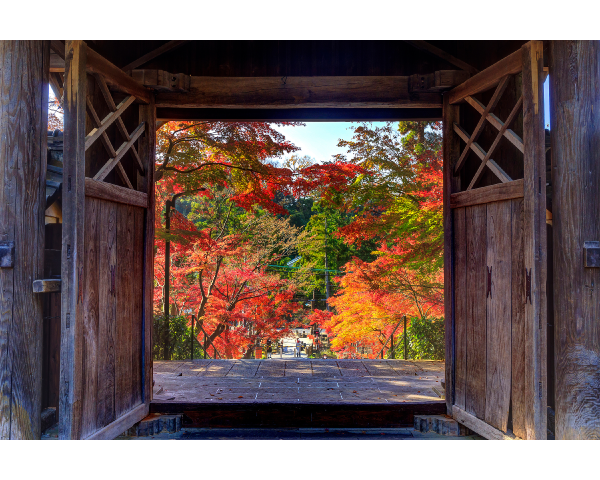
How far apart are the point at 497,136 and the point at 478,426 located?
228 centimetres

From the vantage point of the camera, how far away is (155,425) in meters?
3.49

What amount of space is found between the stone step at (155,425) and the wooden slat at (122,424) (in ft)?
0.21

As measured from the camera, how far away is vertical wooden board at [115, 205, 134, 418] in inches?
125

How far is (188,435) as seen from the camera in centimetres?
350

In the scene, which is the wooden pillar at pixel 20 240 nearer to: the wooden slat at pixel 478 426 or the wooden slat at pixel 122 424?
the wooden slat at pixel 122 424

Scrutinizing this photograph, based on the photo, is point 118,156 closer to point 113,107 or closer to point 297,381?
point 113,107

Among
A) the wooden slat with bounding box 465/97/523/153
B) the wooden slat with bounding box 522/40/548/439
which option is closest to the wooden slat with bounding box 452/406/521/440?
the wooden slat with bounding box 522/40/548/439

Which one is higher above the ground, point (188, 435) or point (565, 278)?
point (565, 278)

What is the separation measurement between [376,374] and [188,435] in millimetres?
2426

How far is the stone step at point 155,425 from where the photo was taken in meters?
3.41

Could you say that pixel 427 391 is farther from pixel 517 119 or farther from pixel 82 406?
pixel 82 406

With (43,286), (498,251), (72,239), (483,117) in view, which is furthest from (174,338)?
(483,117)

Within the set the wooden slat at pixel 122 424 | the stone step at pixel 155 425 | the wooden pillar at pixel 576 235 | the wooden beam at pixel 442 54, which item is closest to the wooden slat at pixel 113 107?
the wooden slat at pixel 122 424
